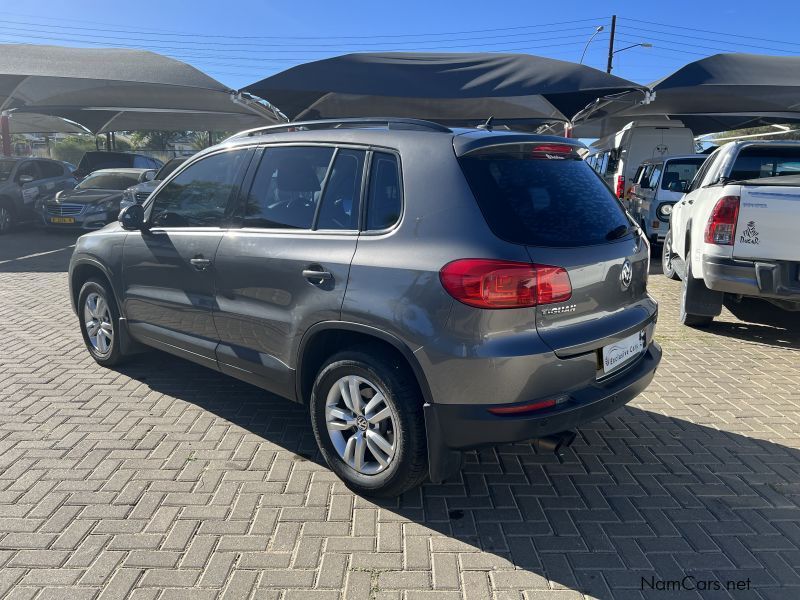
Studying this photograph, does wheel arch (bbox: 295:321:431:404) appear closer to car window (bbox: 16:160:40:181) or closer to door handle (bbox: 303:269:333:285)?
door handle (bbox: 303:269:333:285)

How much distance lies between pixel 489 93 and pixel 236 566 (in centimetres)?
1111

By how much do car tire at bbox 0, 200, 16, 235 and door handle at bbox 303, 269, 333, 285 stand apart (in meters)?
14.0

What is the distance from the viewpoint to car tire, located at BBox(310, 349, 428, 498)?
279 cm

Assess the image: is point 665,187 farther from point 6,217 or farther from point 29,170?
point 29,170

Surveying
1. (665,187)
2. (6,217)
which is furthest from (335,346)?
(6,217)

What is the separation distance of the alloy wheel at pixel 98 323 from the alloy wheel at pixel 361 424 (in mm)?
2539

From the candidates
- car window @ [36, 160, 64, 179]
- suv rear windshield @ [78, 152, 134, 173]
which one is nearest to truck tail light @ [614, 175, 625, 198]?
suv rear windshield @ [78, 152, 134, 173]

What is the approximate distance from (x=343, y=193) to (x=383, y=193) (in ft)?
0.89

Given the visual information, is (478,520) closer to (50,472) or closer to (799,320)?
(50,472)

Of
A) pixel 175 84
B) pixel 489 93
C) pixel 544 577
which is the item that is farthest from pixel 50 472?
pixel 175 84

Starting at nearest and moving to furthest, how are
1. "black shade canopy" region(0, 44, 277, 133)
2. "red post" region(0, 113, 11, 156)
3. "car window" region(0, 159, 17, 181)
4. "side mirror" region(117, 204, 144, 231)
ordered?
"side mirror" region(117, 204, 144, 231) → "black shade canopy" region(0, 44, 277, 133) → "car window" region(0, 159, 17, 181) → "red post" region(0, 113, 11, 156)

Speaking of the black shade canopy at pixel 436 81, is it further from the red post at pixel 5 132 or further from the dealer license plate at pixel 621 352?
the red post at pixel 5 132

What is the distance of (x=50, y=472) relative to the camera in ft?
10.9

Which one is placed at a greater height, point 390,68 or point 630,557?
point 390,68
